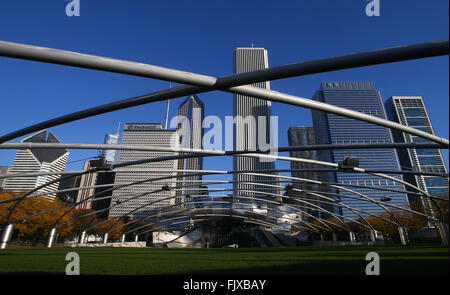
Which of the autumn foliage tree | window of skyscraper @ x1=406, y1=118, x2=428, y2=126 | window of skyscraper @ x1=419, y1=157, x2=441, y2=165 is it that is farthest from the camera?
window of skyscraper @ x1=406, y1=118, x2=428, y2=126

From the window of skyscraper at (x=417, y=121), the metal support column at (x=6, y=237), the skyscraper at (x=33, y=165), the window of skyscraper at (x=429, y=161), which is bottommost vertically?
the metal support column at (x=6, y=237)

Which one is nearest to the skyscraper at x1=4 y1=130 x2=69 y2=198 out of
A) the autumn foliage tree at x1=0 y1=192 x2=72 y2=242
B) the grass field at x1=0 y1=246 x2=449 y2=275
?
the autumn foliage tree at x1=0 y1=192 x2=72 y2=242

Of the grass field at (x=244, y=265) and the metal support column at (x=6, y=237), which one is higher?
the metal support column at (x=6, y=237)

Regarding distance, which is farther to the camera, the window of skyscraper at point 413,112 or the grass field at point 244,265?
the window of skyscraper at point 413,112

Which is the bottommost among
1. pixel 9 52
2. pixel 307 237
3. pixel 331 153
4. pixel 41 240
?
pixel 9 52

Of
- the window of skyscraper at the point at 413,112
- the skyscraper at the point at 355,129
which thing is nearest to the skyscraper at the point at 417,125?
the window of skyscraper at the point at 413,112

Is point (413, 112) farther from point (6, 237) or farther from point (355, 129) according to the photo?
point (6, 237)

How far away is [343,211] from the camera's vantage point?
157500 millimetres

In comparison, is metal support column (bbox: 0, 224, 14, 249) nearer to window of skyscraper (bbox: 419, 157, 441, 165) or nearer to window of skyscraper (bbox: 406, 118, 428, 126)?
window of skyscraper (bbox: 406, 118, 428, 126)

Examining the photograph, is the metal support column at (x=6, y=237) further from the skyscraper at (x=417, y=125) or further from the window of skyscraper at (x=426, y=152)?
the window of skyscraper at (x=426, y=152)

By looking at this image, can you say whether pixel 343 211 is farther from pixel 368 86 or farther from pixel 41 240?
pixel 41 240

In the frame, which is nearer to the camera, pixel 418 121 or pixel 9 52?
pixel 9 52

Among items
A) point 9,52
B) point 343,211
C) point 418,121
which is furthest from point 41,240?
point 343,211
